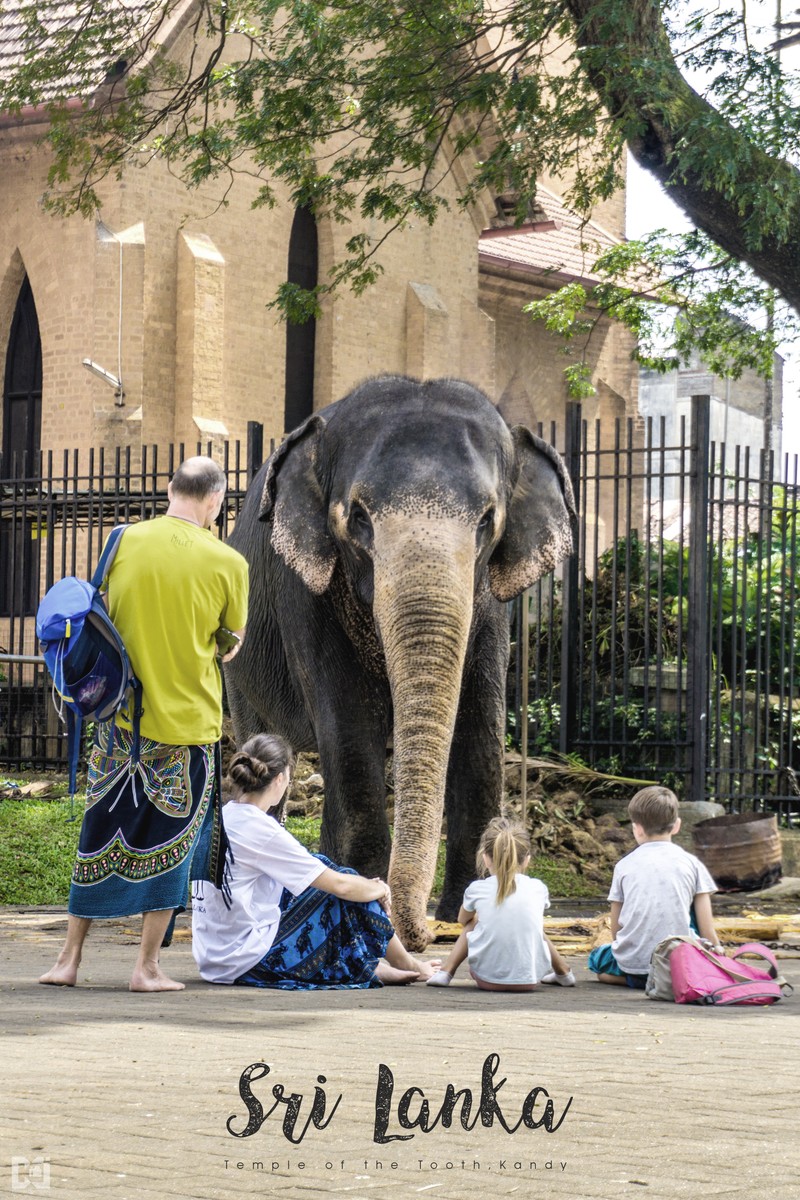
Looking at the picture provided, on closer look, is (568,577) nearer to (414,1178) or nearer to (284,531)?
(284,531)

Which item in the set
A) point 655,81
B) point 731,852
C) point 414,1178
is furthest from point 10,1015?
point 655,81

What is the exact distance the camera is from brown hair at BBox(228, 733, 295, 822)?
24.1 ft

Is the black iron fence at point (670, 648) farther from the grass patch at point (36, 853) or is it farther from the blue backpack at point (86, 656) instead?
the blue backpack at point (86, 656)

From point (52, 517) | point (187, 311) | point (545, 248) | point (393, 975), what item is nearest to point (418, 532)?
point (393, 975)

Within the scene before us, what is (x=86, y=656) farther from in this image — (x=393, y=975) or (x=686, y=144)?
(x=686, y=144)

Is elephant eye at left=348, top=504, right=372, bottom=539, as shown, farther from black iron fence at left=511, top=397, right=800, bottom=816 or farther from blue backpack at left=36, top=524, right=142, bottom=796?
black iron fence at left=511, top=397, right=800, bottom=816

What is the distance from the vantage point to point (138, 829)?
6.94 m

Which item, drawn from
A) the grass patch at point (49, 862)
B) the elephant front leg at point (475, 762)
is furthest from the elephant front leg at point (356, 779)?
the grass patch at point (49, 862)

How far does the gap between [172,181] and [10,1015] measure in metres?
20.7

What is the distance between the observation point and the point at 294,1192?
3553 millimetres

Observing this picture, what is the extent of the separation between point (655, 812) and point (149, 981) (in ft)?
7.23

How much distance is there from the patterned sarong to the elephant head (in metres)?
1.10

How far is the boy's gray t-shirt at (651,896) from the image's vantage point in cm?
752

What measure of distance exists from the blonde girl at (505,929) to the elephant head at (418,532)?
0.90 feet
